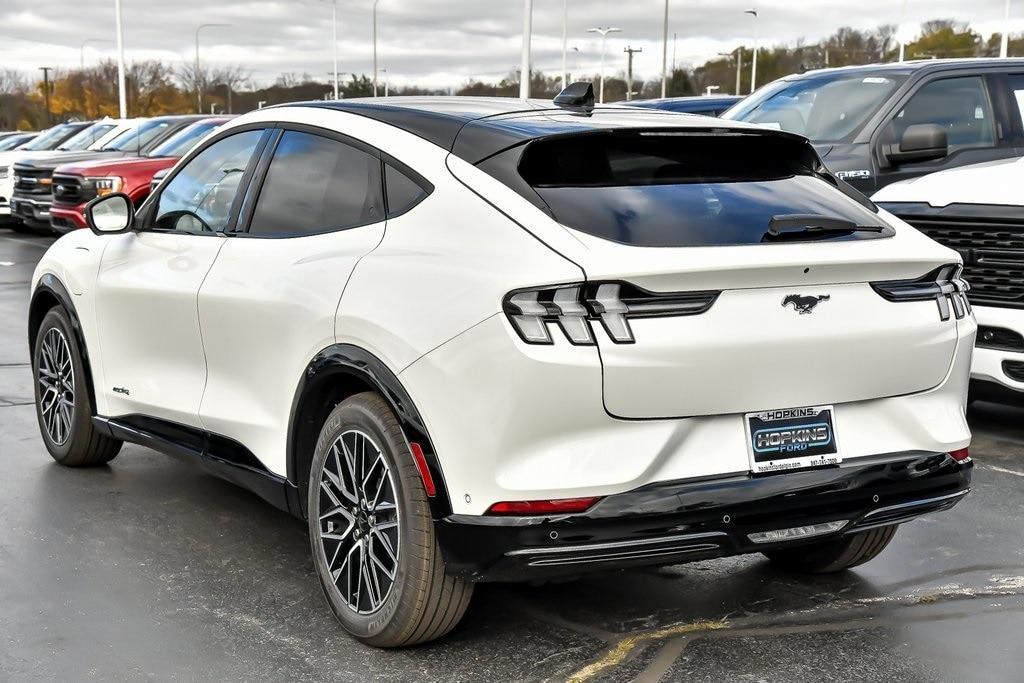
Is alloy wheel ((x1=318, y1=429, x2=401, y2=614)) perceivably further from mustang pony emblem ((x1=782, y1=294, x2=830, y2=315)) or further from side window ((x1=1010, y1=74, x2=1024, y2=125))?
side window ((x1=1010, y1=74, x2=1024, y2=125))

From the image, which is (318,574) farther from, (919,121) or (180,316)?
(919,121)

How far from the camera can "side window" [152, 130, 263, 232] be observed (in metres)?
5.04

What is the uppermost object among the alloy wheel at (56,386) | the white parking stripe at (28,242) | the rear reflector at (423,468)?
the rear reflector at (423,468)

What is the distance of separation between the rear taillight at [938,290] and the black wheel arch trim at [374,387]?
139 cm

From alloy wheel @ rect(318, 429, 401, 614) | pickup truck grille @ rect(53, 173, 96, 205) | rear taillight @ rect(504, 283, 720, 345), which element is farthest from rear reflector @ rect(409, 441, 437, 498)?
pickup truck grille @ rect(53, 173, 96, 205)

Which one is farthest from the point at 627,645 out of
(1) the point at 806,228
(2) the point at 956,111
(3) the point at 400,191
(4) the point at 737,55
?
(4) the point at 737,55

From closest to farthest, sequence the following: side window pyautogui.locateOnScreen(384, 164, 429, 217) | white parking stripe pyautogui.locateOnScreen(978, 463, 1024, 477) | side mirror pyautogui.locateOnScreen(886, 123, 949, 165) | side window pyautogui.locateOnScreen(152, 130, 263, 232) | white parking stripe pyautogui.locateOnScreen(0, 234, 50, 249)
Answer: side window pyautogui.locateOnScreen(384, 164, 429, 217) → side window pyautogui.locateOnScreen(152, 130, 263, 232) → white parking stripe pyautogui.locateOnScreen(978, 463, 1024, 477) → side mirror pyautogui.locateOnScreen(886, 123, 949, 165) → white parking stripe pyautogui.locateOnScreen(0, 234, 50, 249)

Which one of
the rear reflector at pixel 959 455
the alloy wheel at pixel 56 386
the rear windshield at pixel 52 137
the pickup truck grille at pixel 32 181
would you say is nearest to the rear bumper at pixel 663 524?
the rear reflector at pixel 959 455

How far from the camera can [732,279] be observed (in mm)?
3609

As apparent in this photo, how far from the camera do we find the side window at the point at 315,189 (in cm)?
430

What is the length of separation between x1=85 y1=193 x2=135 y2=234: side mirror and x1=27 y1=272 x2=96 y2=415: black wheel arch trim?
44cm

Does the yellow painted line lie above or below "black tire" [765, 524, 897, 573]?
below

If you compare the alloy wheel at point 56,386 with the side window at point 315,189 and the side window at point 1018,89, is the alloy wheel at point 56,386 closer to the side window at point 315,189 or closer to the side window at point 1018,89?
the side window at point 315,189

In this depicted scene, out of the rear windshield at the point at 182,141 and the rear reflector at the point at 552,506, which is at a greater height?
the rear windshield at the point at 182,141
